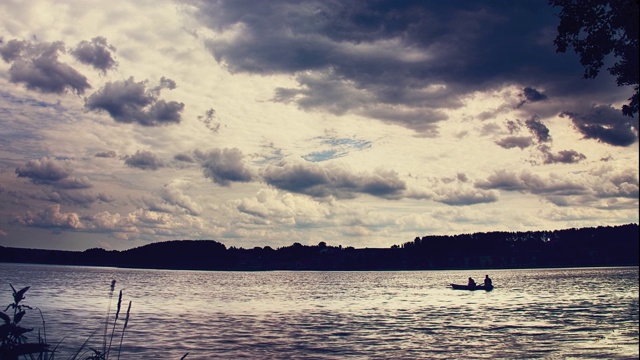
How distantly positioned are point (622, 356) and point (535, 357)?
183 inches

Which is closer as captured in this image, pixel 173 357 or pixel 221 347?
pixel 173 357

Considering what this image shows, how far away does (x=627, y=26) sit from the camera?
1828 cm

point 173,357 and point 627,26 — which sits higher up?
point 627,26

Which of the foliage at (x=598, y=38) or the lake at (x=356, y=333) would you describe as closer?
the foliage at (x=598, y=38)

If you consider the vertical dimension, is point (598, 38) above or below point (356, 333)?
above

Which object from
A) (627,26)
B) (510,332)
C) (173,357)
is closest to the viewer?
(627,26)

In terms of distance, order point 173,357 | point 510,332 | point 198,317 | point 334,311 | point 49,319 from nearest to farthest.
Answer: point 173,357 → point 510,332 → point 49,319 → point 198,317 → point 334,311

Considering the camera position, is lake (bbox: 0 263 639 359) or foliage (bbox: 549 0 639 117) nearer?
foliage (bbox: 549 0 639 117)

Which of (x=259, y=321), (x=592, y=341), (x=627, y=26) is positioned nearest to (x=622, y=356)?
(x=592, y=341)

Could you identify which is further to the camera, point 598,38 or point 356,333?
point 356,333

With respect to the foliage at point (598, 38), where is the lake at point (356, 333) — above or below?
below

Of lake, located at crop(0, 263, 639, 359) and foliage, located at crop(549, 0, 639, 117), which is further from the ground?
foliage, located at crop(549, 0, 639, 117)

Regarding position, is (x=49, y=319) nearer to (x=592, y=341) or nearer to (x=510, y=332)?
(x=510, y=332)

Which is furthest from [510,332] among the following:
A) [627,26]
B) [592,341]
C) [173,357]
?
[627,26]
